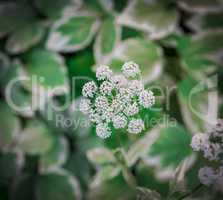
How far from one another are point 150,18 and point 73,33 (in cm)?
16

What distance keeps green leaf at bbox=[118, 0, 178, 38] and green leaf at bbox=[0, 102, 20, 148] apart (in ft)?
0.96

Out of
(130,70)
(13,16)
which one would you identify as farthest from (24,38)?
(130,70)

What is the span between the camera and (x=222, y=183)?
0.48 meters

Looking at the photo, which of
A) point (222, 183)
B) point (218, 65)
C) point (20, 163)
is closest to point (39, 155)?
point (20, 163)

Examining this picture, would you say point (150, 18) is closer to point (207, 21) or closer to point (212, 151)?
point (207, 21)

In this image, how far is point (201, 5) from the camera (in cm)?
90

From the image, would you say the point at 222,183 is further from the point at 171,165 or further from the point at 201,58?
the point at 201,58

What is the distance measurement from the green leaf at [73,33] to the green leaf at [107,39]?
3 centimetres

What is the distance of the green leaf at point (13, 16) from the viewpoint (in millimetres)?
948

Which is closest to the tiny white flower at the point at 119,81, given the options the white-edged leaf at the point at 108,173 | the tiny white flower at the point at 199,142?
the tiny white flower at the point at 199,142

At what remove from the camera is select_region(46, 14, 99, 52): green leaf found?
0.91 metres

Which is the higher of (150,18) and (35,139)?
(150,18)

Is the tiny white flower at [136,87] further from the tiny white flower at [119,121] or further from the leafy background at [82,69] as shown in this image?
the leafy background at [82,69]

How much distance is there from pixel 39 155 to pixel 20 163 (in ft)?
0.14
